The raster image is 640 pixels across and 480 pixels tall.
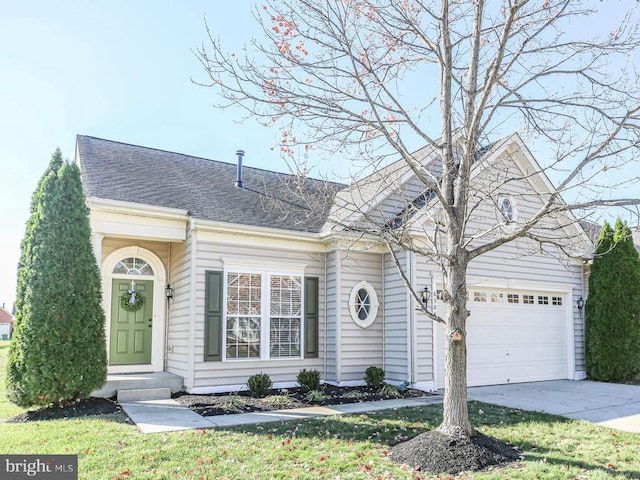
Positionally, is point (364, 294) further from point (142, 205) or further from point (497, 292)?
point (142, 205)

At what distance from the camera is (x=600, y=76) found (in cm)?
636

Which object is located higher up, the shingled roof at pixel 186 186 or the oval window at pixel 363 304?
the shingled roof at pixel 186 186

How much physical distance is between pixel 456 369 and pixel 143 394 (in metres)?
5.53

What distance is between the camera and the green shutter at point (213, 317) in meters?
8.95

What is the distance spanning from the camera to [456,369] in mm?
5527

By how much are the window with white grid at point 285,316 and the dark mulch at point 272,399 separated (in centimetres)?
82

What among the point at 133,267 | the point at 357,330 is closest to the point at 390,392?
the point at 357,330

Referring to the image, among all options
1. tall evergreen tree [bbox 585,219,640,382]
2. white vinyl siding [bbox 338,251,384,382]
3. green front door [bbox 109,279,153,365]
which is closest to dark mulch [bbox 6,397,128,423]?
green front door [bbox 109,279,153,365]

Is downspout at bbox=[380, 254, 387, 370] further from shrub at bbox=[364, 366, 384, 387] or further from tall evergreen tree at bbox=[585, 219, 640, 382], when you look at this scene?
tall evergreen tree at bbox=[585, 219, 640, 382]

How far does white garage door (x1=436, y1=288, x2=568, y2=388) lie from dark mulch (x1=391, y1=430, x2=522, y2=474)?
4.67 metres

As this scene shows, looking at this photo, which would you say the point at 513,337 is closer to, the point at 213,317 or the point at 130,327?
the point at 213,317

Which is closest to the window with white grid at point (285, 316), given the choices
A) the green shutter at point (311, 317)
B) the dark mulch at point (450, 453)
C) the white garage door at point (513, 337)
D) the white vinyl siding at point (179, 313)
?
the green shutter at point (311, 317)

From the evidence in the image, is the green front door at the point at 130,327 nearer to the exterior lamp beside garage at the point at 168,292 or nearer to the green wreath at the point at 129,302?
the green wreath at the point at 129,302

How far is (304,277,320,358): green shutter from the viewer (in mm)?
10078
